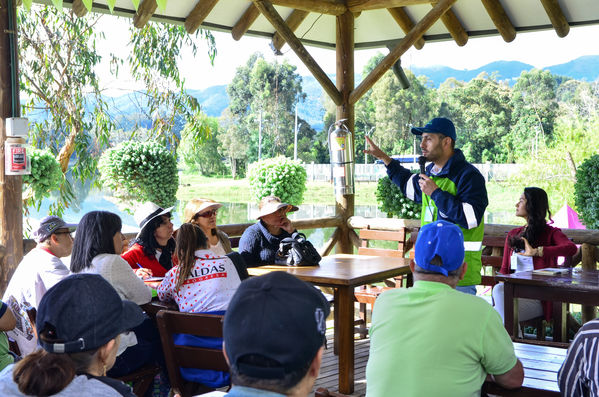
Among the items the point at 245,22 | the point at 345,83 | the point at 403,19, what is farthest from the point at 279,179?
the point at 403,19

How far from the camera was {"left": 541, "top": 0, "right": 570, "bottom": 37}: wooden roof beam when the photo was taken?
589cm

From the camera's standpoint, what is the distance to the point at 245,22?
644cm

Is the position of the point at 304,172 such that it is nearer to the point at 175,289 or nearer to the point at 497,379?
the point at 175,289

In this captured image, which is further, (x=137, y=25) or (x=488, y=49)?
(x=488, y=49)

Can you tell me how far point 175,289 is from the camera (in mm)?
3111

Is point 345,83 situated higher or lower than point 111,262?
higher

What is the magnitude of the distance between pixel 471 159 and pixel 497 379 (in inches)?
1598

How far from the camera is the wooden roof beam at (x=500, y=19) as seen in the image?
617 cm

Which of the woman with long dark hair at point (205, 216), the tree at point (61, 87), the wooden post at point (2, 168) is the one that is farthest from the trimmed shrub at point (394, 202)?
the tree at point (61, 87)

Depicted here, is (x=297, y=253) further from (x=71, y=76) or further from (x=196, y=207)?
(x=71, y=76)

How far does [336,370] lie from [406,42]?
3.23 metres

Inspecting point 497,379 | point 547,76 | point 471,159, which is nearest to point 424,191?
point 497,379

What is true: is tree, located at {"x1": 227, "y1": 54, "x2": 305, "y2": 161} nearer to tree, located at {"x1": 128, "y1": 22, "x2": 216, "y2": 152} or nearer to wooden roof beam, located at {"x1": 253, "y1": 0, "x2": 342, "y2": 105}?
tree, located at {"x1": 128, "y1": 22, "x2": 216, "y2": 152}

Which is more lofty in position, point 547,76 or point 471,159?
point 547,76
